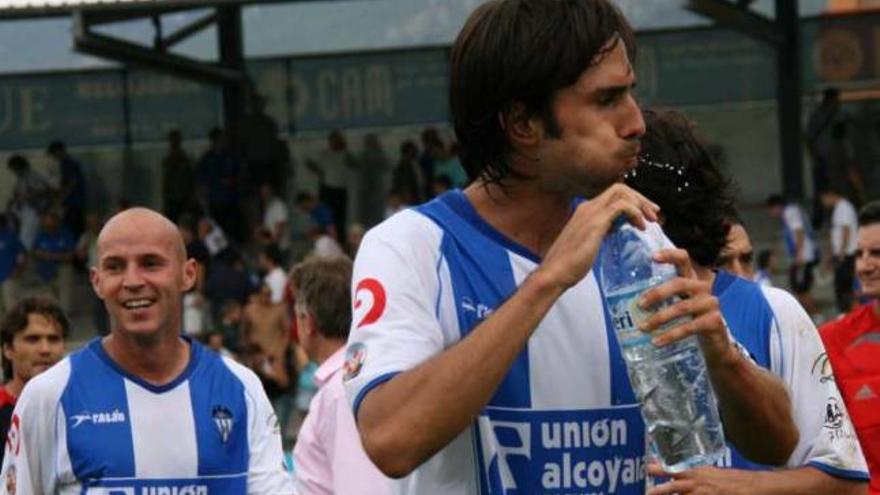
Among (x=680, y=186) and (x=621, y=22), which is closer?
(x=621, y=22)

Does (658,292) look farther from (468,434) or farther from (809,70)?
(809,70)

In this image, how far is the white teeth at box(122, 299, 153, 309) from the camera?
6609 millimetres

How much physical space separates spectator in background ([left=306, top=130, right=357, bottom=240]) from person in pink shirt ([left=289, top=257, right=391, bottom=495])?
19.3m

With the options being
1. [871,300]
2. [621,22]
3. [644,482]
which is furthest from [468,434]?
[871,300]

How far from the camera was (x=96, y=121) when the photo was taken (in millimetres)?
29172

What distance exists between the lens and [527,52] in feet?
11.7

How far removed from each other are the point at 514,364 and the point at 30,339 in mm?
5121

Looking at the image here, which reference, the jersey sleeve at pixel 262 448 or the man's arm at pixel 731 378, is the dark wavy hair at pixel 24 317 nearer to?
the jersey sleeve at pixel 262 448

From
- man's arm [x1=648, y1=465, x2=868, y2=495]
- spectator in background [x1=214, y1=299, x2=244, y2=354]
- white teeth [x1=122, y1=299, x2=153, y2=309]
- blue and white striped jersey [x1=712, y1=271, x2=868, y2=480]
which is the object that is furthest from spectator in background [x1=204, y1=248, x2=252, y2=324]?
man's arm [x1=648, y1=465, x2=868, y2=495]

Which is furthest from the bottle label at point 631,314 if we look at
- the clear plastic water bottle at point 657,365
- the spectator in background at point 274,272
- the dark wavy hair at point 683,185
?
the spectator in background at point 274,272

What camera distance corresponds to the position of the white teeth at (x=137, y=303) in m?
6.61

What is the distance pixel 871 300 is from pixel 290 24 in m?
21.7

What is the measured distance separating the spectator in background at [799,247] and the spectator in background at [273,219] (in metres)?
5.89

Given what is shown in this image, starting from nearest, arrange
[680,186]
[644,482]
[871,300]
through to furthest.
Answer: [644,482], [680,186], [871,300]
